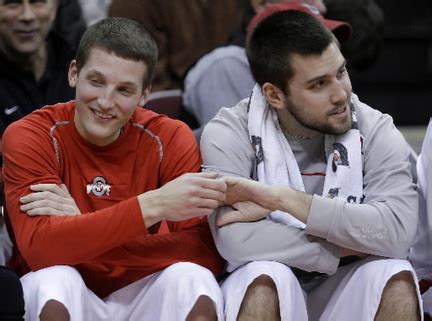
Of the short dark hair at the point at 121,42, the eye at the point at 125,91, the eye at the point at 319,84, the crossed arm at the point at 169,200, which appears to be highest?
the short dark hair at the point at 121,42

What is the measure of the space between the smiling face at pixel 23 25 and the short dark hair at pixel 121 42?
902mm

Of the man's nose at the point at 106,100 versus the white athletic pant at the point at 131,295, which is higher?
the man's nose at the point at 106,100

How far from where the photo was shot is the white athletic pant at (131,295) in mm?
3881

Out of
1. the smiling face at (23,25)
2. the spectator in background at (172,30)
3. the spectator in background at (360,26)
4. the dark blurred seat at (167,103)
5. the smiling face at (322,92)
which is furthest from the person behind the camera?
the spectator in background at (172,30)

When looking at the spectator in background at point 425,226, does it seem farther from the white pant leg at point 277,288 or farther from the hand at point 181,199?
the hand at point 181,199

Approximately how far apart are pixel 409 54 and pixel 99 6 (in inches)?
103

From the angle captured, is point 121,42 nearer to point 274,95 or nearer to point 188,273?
point 274,95

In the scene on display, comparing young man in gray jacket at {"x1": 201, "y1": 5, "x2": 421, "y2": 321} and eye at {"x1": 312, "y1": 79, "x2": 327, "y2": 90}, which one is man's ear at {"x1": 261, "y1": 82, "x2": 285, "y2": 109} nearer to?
young man in gray jacket at {"x1": 201, "y1": 5, "x2": 421, "y2": 321}

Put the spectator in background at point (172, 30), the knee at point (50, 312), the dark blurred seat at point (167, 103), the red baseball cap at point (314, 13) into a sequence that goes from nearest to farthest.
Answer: the knee at point (50, 312), the red baseball cap at point (314, 13), the dark blurred seat at point (167, 103), the spectator in background at point (172, 30)

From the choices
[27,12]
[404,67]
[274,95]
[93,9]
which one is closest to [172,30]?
[93,9]

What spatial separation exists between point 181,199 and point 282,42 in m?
0.66

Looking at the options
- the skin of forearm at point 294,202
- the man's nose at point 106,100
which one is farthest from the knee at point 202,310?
the man's nose at point 106,100

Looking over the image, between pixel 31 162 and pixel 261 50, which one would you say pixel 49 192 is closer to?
pixel 31 162

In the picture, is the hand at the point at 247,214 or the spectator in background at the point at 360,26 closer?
the hand at the point at 247,214
